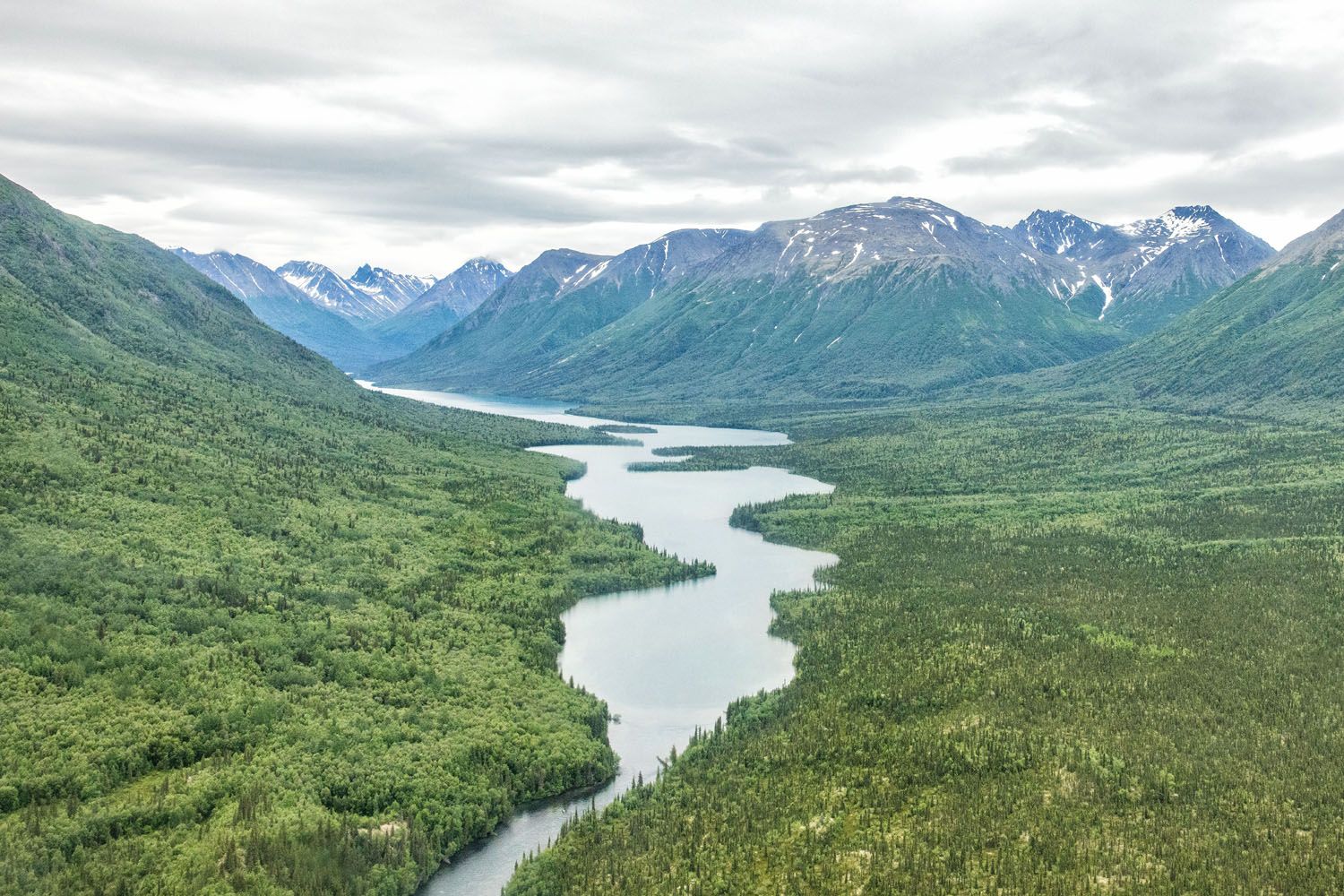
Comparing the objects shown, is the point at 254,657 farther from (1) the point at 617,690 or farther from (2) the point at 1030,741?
(2) the point at 1030,741

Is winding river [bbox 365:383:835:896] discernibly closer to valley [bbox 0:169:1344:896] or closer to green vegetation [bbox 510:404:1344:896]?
valley [bbox 0:169:1344:896]

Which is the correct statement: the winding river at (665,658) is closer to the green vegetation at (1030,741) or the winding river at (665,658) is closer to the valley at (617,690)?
the valley at (617,690)

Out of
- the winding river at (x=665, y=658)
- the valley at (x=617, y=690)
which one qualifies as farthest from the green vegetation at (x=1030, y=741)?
the winding river at (x=665, y=658)

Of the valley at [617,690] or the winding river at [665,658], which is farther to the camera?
the winding river at [665,658]

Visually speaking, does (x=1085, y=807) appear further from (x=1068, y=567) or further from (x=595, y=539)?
(x=595, y=539)

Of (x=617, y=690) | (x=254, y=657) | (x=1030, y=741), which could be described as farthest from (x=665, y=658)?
(x=1030, y=741)

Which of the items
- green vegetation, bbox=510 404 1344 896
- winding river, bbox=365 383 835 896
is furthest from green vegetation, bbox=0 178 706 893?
green vegetation, bbox=510 404 1344 896

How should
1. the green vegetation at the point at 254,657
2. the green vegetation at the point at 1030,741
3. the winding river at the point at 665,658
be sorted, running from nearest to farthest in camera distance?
the green vegetation at the point at 1030,741, the green vegetation at the point at 254,657, the winding river at the point at 665,658

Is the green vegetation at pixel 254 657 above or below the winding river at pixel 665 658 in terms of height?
above
